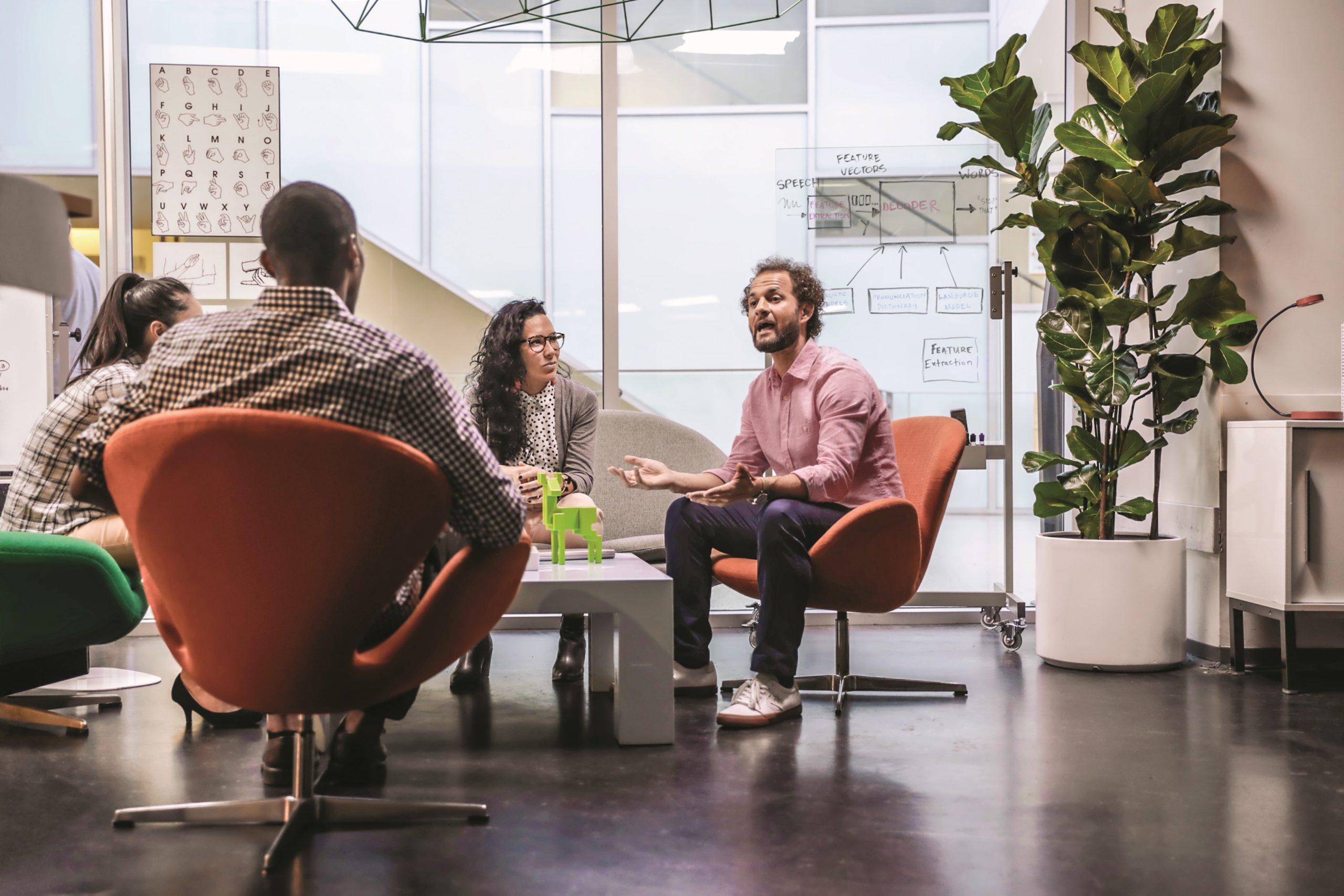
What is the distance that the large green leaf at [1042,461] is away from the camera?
155 inches

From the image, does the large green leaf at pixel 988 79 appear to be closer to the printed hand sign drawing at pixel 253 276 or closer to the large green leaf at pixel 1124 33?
the large green leaf at pixel 1124 33

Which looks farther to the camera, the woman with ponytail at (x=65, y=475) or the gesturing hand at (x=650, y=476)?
the gesturing hand at (x=650, y=476)

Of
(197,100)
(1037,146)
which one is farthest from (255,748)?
(1037,146)

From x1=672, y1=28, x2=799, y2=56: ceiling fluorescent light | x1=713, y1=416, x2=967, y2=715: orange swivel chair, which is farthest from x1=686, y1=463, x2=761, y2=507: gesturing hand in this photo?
x1=672, y1=28, x2=799, y2=56: ceiling fluorescent light

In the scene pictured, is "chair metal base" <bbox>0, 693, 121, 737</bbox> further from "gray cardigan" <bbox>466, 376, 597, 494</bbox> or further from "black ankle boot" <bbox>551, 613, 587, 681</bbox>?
"gray cardigan" <bbox>466, 376, 597, 494</bbox>

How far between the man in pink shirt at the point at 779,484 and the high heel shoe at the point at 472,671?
0.64 metres

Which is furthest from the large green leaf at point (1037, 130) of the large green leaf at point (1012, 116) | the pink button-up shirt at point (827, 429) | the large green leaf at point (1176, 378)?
the pink button-up shirt at point (827, 429)

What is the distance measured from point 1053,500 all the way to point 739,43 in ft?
8.01

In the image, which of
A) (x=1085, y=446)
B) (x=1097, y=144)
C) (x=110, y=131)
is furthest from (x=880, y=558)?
(x=110, y=131)

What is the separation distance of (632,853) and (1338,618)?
2.85m

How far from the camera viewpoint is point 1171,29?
3660 millimetres

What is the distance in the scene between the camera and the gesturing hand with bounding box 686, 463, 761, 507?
117 inches

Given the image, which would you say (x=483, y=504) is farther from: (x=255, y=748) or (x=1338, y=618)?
(x=1338, y=618)

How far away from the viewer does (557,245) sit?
4.89 meters
